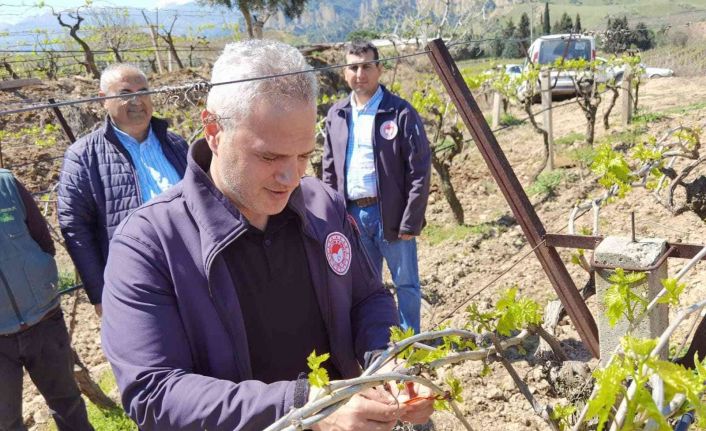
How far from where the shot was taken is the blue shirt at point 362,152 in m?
3.49

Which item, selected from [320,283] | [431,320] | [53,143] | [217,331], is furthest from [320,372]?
[53,143]

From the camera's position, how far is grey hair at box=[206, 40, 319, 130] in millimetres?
1268

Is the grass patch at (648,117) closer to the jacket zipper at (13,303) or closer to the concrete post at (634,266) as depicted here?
the concrete post at (634,266)

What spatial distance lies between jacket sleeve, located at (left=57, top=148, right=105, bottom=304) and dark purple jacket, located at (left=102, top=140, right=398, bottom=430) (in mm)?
1463

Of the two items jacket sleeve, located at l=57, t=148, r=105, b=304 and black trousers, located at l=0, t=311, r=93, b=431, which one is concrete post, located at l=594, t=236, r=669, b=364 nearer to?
jacket sleeve, located at l=57, t=148, r=105, b=304

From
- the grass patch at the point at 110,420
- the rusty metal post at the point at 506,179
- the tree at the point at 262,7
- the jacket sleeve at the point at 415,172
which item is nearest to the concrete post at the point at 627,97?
the jacket sleeve at the point at 415,172

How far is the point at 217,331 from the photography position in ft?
4.29

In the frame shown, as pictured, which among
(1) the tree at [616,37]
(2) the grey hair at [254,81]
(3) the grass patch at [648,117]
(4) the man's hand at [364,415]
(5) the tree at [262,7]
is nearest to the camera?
(4) the man's hand at [364,415]

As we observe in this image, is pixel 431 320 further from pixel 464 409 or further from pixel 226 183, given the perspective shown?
pixel 226 183

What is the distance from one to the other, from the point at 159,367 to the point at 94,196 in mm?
1725

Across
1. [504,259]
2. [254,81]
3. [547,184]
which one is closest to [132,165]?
[254,81]

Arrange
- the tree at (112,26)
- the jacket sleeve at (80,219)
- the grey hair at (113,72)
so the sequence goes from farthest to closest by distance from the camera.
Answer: the tree at (112,26), the grey hair at (113,72), the jacket sleeve at (80,219)

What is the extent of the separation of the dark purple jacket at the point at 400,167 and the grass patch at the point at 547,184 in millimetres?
3594

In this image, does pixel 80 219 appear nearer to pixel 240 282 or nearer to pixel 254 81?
pixel 240 282
